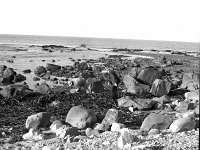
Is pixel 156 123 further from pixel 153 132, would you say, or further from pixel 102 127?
pixel 102 127

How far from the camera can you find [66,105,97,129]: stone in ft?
40.2

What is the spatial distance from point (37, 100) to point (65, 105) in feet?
5.26

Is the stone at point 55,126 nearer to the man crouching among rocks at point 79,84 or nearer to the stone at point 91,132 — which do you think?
the stone at point 91,132

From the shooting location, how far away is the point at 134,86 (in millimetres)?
20484

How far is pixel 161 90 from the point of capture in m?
19.6

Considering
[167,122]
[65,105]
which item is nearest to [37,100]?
[65,105]

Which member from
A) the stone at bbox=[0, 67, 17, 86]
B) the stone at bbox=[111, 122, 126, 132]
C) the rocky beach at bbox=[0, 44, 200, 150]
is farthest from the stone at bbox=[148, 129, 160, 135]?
the stone at bbox=[0, 67, 17, 86]

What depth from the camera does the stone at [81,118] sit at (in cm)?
1227

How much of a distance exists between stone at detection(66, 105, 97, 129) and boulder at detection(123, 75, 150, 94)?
772 cm

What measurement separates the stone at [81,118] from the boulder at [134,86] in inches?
304

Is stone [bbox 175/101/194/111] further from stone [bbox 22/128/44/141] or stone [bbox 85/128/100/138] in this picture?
stone [bbox 22/128/44/141]

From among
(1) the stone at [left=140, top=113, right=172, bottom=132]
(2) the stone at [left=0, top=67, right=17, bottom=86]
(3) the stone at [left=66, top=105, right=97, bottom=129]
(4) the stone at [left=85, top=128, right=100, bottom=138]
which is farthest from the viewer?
(2) the stone at [left=0, top=67, right=17, bottom=86]

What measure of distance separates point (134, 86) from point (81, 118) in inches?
337

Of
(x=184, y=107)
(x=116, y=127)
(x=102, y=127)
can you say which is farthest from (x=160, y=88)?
(x=102, y=127)
